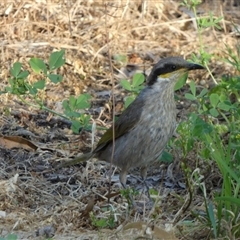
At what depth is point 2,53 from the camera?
9.36m

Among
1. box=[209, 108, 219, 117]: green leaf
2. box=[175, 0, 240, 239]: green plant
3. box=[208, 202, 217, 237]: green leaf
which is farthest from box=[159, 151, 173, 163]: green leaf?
box=[208, 202, 217, 237]: green leaf

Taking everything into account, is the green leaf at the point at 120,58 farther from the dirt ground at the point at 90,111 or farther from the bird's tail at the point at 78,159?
the bird's tail at the point at 78,159

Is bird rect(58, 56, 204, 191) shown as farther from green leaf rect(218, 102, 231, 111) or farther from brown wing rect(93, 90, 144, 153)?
green leaf rect(218, 102, 231, 111)

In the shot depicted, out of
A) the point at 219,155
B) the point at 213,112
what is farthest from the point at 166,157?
the point at 219,155

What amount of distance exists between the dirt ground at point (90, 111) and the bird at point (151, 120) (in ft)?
0.96

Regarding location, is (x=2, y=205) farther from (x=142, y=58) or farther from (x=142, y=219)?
(x=142, y=58)

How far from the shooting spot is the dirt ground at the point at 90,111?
220 inches

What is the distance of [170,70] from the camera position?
254 inches

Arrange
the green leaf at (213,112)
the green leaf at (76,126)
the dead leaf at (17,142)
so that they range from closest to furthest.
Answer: the green leaf at (213,112) < the green leaf at (76,126) < the dead leaf at (17,142)

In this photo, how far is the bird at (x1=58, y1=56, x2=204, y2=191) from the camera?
636cm

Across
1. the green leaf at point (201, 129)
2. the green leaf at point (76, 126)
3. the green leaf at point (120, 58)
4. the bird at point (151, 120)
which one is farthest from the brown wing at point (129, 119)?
the green leaf at point (120, 58)

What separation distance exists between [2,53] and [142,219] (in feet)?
14.4

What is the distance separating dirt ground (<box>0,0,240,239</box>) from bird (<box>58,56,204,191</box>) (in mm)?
292

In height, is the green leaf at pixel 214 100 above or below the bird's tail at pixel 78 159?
above
